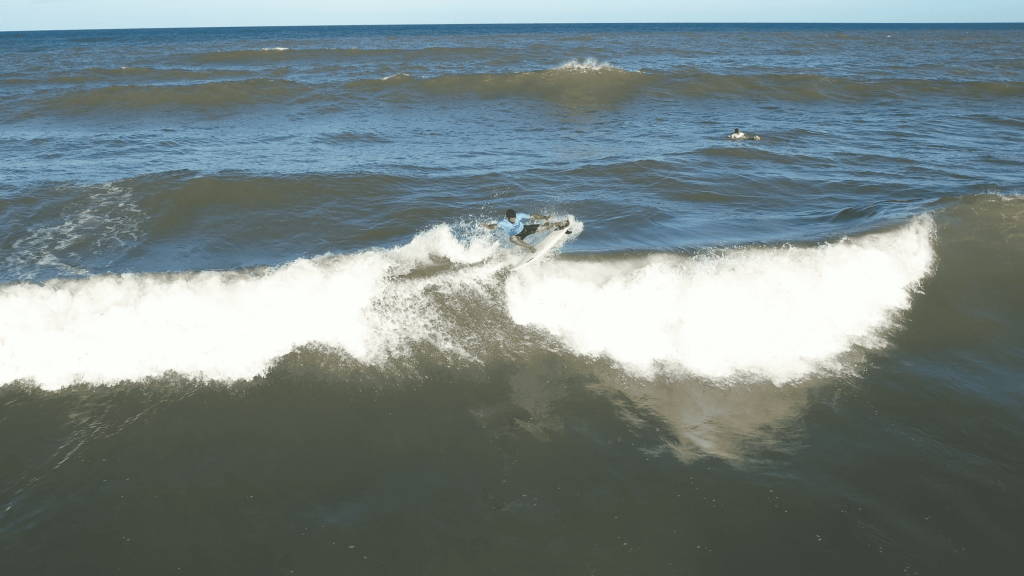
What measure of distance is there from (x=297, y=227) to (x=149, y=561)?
8594 mm

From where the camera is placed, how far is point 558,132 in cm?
2188

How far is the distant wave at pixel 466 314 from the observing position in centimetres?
820

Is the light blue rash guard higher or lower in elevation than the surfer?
lower

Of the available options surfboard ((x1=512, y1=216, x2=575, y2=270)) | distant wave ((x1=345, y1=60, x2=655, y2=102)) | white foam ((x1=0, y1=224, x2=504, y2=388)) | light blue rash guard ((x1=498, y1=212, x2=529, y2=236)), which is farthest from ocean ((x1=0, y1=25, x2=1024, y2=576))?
distant wave ((x1=345, y1=60, x2=655, y2=102))

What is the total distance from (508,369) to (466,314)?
52.7 inches

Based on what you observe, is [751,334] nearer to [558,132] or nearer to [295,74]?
[558,132]

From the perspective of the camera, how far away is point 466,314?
29.8 ft

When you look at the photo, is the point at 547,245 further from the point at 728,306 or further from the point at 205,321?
the point at 205,321

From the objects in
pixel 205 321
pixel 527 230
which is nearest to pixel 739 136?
pixel 527 230

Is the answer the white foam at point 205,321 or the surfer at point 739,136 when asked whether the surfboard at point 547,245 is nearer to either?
the white foam at point 205,321

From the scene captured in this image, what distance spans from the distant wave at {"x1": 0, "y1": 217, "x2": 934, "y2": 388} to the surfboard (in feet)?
1.05

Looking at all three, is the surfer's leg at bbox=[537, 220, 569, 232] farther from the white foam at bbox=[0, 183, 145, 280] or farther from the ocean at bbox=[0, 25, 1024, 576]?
the white foam at bbox=[0, 183, 145, 280]

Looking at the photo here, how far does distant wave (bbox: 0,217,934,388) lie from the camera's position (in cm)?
820

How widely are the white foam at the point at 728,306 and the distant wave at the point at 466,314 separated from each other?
3 centimetres
